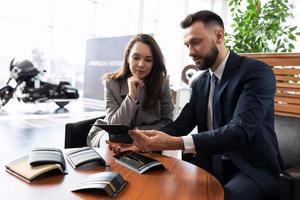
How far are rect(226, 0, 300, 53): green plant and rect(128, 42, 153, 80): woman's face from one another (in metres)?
1.35

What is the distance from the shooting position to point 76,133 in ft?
6.55

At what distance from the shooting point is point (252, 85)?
4.73 feet

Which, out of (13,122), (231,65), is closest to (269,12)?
(231,65)

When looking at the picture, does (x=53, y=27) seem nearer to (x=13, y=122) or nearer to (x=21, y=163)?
(x=13, y=122)

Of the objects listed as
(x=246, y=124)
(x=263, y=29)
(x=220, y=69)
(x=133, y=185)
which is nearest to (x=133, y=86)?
(x=220, y=69)

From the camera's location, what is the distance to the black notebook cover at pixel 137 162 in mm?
1216

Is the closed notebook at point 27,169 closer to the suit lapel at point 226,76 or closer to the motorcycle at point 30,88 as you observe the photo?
the suit lapel at point 226,76

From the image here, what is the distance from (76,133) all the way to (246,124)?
3.88 ft

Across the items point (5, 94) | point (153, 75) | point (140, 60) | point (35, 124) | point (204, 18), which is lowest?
point (35, 124)

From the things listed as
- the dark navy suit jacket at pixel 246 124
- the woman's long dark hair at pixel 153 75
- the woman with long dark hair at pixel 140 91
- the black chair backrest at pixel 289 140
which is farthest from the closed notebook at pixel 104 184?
the black chair backrest at pixel 289 140

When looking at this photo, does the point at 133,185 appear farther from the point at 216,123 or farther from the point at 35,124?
the point at 35,124

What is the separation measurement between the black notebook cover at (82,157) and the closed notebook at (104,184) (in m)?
0.22

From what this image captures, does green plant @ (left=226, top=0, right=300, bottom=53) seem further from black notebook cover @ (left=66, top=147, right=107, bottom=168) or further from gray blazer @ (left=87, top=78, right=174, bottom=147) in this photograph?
black notebook cover @ (left=66, top=147, right=107, bottom=168)

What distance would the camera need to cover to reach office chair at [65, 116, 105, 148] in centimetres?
197
